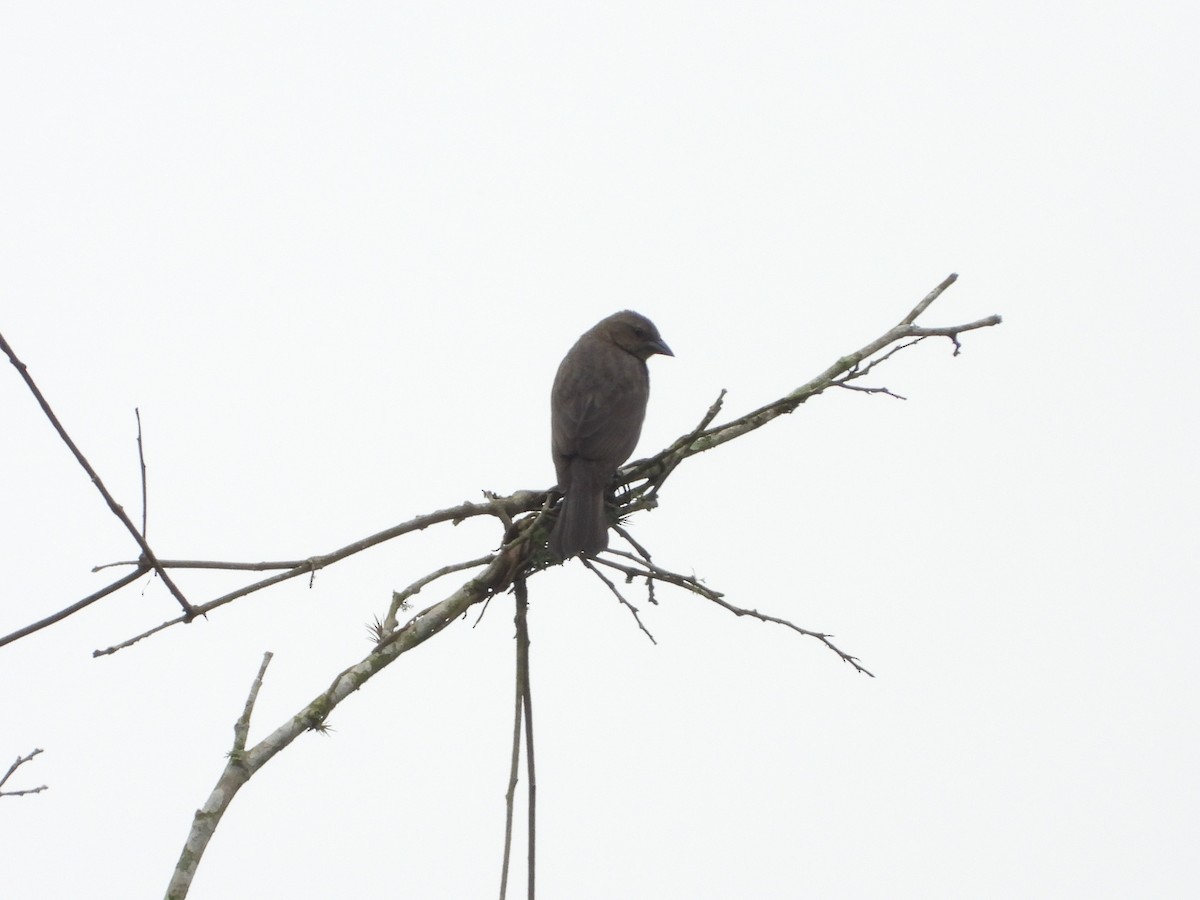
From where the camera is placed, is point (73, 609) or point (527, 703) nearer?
point (73, 609)

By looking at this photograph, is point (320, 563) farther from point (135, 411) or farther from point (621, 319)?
point (621, 319)

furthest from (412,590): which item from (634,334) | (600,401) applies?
(634,334)

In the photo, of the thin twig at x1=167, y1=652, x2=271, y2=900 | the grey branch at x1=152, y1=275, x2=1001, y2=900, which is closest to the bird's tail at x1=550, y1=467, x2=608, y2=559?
the grey branch at x1=152, y1=275, x2=1001, y2=900

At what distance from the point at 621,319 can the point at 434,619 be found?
4320mm

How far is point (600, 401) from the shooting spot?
20.1 feet

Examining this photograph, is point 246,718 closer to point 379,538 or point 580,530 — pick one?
point 379,538

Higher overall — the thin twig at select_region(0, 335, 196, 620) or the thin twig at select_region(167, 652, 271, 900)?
the thin twig at select_region(0, 335, 196, 620)

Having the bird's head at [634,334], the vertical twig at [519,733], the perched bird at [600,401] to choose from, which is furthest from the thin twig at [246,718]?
the bird's head at [634,334]

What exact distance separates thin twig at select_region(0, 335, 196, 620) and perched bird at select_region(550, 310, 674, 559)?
199cm

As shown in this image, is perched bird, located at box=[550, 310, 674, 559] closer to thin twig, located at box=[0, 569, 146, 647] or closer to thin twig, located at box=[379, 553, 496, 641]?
thin twig, located at box=[379, 553, 496, 641]

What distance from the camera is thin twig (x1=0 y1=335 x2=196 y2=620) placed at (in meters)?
2.10

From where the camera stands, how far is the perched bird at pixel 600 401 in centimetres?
551

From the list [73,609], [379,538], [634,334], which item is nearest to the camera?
[73,609]

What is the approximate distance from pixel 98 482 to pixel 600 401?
4.04m
